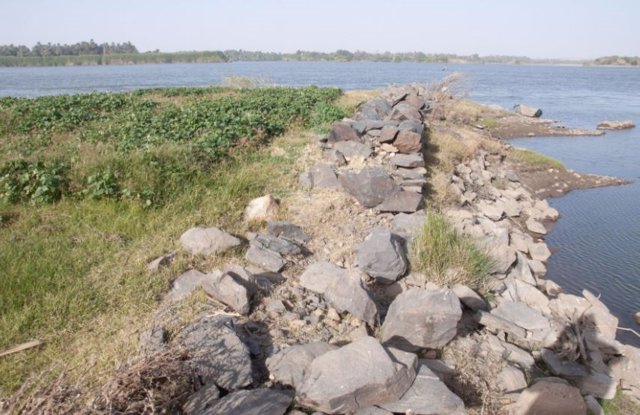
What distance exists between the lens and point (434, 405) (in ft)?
9.84

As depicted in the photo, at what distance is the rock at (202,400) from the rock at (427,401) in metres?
1.13

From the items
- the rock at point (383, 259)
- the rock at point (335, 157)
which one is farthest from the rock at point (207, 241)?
the rock at point (335, 157)

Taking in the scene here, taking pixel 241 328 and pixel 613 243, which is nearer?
pixel 241 328

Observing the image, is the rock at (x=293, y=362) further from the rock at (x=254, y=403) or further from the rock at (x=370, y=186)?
the rock at (x=370, y=186)

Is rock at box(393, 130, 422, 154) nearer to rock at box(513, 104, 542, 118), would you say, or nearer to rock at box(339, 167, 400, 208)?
rock at box(339, 167, 400, 208)

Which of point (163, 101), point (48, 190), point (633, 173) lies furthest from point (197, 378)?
point (633, 173)

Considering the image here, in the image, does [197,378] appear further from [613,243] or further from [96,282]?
[613,243]

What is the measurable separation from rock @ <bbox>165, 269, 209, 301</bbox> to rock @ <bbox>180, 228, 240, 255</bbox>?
1.45 feet

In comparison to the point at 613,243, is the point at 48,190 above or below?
above

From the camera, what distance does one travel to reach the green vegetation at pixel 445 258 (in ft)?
16.8

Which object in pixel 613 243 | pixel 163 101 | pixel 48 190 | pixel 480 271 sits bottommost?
pixel 613 243

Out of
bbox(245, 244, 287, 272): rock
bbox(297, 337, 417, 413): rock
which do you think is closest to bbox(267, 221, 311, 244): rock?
bbox(245, 244, 287, 272): rock

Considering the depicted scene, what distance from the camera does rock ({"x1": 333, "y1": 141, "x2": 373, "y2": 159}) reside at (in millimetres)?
8453

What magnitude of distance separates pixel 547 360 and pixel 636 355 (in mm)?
1286
